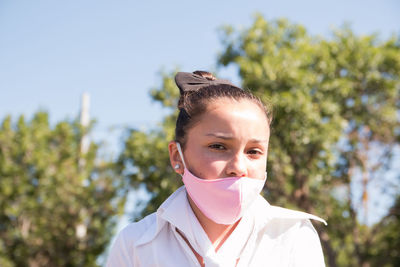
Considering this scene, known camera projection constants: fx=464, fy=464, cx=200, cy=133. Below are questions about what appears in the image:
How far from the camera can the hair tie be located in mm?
2182

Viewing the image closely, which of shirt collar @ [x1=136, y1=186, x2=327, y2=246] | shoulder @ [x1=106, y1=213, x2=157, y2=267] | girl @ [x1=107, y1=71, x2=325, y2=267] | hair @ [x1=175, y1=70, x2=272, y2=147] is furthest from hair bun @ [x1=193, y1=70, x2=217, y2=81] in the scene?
shoulder @ [x1=106, y1=213, x2=157, y2=267]

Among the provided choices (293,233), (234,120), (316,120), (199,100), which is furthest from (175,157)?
(316,120)

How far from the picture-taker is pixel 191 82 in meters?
2.22

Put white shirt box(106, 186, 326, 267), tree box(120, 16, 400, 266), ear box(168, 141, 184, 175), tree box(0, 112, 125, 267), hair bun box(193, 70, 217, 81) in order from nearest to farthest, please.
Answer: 1. white shirt box(106, 186, 326, 267)
2. ear box(168, 141, 184, 175)
3. hair bun box(193, 70, 217, 81)
4. tree box(120, 16, 400, 266)
5. tree box(0, 112, 125, 267)

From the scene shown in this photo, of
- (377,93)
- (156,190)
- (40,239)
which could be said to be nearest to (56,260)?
(40,239)

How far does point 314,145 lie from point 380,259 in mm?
4793

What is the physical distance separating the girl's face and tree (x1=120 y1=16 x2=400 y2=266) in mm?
7457

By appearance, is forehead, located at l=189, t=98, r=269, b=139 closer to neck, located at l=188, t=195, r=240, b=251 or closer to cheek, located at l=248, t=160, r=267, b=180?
cheek, located at l=248, t=160, r=267, b=180

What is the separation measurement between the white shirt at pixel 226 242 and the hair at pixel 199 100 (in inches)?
13.6

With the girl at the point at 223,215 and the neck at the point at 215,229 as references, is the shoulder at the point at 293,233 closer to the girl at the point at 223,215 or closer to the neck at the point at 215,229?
the girl at the point at 223,215

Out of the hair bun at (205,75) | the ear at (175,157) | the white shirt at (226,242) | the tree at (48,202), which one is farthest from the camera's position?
the tree at (48,202)

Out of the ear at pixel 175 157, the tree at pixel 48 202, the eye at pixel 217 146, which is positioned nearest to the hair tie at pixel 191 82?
the ear at pixel 175 157

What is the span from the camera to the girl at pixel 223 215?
186 centimetres

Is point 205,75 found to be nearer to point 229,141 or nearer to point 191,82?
point 191,82
